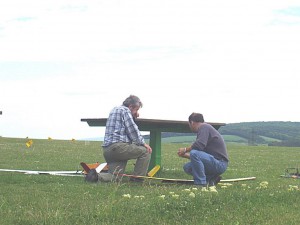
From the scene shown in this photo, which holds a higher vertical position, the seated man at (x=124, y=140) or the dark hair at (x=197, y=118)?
the dark hair at (x=197, y=118)

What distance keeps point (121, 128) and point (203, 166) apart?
185 centimetres

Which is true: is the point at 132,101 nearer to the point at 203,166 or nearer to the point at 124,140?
the point at 124,140

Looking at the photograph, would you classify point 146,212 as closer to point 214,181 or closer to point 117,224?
point 117,224

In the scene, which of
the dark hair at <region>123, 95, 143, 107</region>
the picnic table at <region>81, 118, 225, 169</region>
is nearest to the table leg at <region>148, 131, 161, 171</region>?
the picnic table at <region>81, 118, 225, 169</region>

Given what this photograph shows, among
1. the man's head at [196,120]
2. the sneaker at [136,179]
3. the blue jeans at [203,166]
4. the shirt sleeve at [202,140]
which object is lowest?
the sneaker at [136,179]

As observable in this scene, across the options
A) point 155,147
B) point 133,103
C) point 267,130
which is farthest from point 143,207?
point 267,130

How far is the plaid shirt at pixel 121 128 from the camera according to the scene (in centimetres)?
1034

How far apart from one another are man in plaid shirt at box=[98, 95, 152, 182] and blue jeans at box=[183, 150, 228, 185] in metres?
1.16

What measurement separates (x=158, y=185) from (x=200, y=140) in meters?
1.22

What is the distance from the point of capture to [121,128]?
1039cm

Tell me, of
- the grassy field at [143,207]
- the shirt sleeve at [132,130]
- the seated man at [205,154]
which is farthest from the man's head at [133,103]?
the grassy field at [143,207]

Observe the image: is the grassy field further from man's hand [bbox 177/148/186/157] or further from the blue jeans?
man's hand [bbox 177/148/186/157]

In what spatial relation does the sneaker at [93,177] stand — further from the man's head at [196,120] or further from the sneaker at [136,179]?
the man's head at [196,120]

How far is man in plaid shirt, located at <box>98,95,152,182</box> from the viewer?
408 inches
